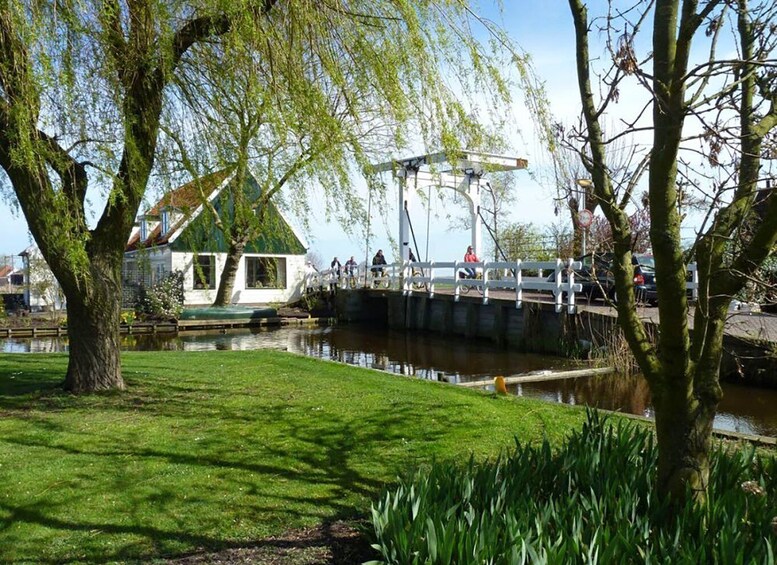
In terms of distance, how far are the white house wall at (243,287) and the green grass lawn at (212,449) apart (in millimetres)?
22706

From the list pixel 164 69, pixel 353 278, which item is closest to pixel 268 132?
pixel 164 69

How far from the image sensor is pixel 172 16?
720 centimetres

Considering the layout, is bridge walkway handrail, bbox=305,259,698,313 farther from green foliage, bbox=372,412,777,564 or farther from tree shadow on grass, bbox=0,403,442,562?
green foliage, bbox=372,412,777,564

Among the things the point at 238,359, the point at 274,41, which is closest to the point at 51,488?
the point at 274,41

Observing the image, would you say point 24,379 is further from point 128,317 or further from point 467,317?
point 128,317

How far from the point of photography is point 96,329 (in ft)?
28.1

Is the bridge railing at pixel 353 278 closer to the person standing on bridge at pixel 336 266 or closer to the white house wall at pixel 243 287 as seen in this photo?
the person standing on bridge at pixel 336 266

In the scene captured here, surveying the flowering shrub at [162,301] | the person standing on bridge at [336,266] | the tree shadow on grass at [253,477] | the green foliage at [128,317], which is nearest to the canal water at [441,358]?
the green foliage at [128,317]

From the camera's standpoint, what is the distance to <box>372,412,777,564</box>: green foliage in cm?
330

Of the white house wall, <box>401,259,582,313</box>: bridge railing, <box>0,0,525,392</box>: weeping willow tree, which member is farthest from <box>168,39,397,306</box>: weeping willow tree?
the white house wall

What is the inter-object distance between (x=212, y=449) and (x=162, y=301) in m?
24.8

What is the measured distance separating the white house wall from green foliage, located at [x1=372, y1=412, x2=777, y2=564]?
2959 cm

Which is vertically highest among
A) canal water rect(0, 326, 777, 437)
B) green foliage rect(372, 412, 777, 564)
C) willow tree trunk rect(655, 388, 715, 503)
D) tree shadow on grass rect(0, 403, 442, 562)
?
willow tree trunk rect(655, 388, 715, 503)

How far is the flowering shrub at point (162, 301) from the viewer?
1159 inches
